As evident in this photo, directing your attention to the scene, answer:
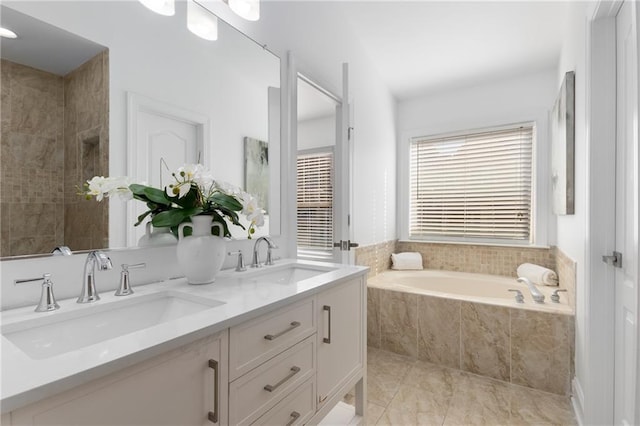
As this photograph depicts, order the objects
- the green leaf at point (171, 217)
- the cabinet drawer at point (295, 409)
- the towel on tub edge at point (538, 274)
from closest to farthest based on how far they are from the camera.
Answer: the cabinet drawer at point (295, 409) < the green leaf at point (171, 217) < the towel on tub edge at point (538, 274)

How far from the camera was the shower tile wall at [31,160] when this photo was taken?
0.85 m

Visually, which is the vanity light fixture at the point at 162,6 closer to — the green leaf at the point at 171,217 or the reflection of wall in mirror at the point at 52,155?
the reflection of wall in mirror at the point at 52,155

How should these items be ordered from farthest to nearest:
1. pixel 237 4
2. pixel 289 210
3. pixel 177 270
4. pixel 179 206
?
pixel 289 210, pixel 237 4, pixel 177 270, pixel 179 206

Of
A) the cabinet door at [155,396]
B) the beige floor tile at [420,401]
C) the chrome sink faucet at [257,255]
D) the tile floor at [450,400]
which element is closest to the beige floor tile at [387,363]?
the tile floor at [450,400]

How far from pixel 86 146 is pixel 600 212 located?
220 cm

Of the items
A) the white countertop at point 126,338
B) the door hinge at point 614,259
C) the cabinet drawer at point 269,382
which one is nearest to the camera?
the white countertop at point 126,338

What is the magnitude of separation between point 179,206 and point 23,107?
49 cm

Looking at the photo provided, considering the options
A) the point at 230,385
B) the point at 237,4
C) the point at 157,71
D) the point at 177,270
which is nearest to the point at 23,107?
the point at 157,71

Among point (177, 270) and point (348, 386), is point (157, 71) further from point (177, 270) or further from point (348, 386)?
point (348, 386)

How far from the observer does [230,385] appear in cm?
82

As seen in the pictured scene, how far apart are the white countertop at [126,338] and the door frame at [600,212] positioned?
1.37 metres

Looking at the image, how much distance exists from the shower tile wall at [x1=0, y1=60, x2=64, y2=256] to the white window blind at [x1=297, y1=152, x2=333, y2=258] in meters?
1.27

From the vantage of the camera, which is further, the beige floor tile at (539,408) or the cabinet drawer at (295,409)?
the beige floor tile at (539,408)

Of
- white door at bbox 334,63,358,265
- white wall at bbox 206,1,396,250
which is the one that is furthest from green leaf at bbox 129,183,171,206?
white door at bbox 334,63,358,265
